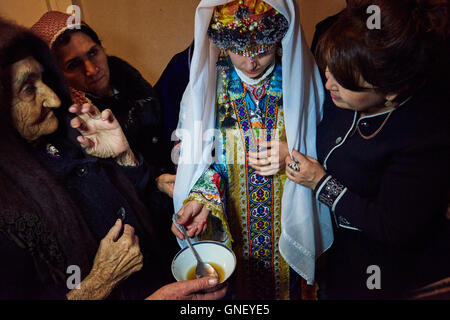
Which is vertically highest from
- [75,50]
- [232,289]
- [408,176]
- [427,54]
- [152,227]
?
[75,50]

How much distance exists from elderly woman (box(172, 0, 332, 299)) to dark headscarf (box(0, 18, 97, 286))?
0.43 metres

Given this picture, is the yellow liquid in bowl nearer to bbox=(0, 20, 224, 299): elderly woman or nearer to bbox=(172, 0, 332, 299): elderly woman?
bbox=(0, 20, 224, 299): elderly woman

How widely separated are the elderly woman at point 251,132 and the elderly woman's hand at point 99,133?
0.28 m

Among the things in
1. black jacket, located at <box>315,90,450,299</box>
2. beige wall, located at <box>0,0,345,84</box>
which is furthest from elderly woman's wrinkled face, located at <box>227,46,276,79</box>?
beige wall, located at <box>0,0,345,84</box>

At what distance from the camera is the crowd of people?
0.87 meters

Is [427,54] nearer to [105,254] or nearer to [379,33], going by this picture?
[379,33]

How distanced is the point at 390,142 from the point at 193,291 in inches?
32.8

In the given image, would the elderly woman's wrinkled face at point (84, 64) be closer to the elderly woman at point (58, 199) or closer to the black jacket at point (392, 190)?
the elderly woman at point (58, 199)

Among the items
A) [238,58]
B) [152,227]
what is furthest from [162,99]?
[152,227]

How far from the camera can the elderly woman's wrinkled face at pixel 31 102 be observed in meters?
0.86

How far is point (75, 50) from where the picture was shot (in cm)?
143

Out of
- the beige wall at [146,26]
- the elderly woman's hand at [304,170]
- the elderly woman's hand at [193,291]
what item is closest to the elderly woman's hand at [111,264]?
the elderly woman's hand at [193,291]

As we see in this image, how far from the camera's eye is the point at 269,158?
123 centimetres

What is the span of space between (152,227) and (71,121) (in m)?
0.53
